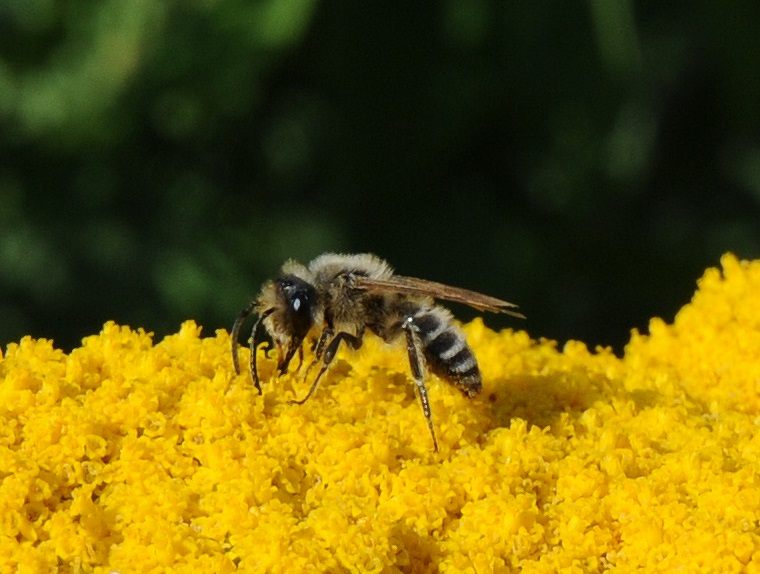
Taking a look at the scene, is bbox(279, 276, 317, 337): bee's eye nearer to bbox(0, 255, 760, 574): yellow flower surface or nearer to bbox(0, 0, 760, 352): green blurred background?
bbox(0, 255, 760, 574): yellow flower surface

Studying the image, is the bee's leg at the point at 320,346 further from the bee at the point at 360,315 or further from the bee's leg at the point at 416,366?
the bee's leg at the point at 416,366

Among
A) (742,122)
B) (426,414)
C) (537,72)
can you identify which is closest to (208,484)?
(426,414)

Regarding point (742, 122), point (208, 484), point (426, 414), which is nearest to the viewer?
point (208, 484)

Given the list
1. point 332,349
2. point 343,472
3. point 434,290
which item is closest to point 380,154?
point 434,290

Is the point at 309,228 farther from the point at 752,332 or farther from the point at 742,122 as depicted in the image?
the point at 752,332

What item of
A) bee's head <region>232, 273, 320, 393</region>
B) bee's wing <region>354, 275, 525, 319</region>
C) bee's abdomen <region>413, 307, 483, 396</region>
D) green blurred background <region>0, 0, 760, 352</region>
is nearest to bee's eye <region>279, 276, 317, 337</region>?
bee's head <region>232, 273, 320, 393</region>

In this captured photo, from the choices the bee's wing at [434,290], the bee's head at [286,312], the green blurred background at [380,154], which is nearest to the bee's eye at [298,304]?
the bee's head at [286,312]
